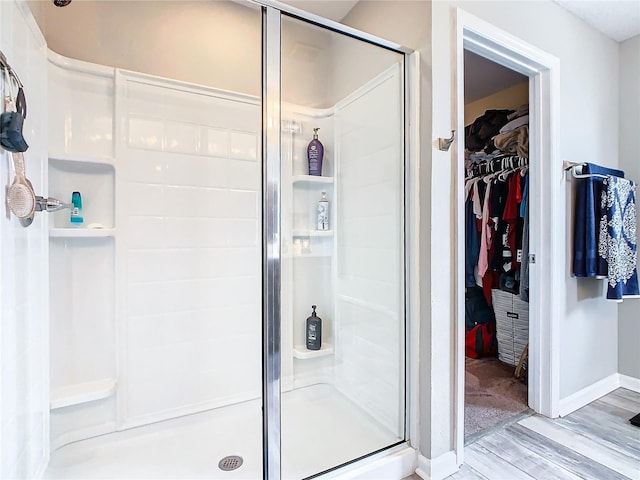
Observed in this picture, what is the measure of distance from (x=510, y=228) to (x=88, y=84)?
9.76 feet

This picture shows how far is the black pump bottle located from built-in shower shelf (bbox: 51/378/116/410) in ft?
3.43

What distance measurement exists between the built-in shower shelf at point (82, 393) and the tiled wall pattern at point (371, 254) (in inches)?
48.3

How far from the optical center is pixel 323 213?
206 centimetres

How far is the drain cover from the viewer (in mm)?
1593

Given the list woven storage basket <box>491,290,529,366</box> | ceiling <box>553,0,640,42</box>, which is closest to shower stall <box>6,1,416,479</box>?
ceiling <box>553,0,640,42</box>

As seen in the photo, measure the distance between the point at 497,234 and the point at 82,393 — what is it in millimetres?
3027

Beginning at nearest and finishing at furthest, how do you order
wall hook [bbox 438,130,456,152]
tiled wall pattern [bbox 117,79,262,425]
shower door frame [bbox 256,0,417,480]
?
shower door frame [bbox 256,0,417,480], wall hook [bbox 438,130,456,152], tiled wall pattern [bbox 117,79,262,425]

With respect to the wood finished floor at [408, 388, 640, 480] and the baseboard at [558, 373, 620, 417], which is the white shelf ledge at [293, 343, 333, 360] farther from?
the baseboard at [558, 373, 620, 417]

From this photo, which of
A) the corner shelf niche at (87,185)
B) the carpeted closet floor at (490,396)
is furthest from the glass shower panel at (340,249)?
the corner shelf niche at (87,185)

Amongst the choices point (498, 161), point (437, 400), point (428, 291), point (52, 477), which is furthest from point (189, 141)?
point (498, 161)

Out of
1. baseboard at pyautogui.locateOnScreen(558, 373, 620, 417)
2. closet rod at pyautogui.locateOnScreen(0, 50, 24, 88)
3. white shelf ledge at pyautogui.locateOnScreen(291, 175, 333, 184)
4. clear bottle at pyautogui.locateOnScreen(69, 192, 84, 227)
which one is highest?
closet rod at pyautogui.locateOnScreen(0, 50, 24, 88)

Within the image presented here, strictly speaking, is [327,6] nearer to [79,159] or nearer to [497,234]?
[79,159]

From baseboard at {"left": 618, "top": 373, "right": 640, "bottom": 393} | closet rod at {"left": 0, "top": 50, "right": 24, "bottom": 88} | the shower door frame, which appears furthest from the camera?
baseboard at {"left": 618, "top": 373, "right": 640, "bottom": 393}

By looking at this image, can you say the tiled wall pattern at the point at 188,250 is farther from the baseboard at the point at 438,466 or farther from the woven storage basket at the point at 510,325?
the woven storage basket at the point at 510,325
